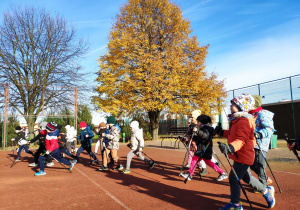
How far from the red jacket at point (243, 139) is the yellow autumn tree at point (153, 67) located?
54.0 feet

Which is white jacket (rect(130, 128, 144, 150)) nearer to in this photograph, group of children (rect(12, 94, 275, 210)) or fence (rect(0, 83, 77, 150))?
group of children (rect(12, 94, 275, 210))

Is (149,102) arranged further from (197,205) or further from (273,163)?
(197,205)

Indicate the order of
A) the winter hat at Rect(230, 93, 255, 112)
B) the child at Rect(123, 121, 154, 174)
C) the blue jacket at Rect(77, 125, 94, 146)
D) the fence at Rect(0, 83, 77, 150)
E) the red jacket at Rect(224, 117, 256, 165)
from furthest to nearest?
1. the fence at Rect(0, 83, 77, 150)
2. the blue jacket at Rect(77, 125, 94, 146)
3. the child at Rect(123, 121, 154, 174)
4. the winter hat at Rect(230, 93, 255, 112)
5. the red jacket at Rect(224, 117, 256, 165)

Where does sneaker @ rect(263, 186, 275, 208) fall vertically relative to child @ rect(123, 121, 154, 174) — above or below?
below

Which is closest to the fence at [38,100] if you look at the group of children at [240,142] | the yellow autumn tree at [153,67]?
the yellow autumn tree at [153,67]

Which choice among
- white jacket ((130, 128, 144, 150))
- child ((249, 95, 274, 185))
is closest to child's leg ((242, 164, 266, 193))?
child ((249, 95, 274, 185))

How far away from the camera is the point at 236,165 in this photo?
394 cm

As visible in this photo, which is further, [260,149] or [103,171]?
[103,171]

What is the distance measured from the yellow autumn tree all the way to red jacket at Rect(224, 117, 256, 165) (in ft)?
54.0

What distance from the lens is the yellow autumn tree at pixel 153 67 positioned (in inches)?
824

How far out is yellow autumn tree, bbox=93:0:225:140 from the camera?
20.9 meters

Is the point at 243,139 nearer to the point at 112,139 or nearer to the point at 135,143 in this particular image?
the point at 135,143

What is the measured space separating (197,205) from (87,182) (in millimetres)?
3319

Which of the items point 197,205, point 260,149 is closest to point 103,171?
point 197,205
